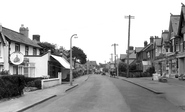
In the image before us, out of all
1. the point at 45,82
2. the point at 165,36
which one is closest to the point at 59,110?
the point at 45,82

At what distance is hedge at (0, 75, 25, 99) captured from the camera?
13.2 metres

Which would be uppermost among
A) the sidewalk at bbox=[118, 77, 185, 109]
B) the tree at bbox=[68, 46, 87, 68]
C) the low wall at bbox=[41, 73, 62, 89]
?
the tree at bbox=[68, 46, 87, 68]

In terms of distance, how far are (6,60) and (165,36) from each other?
27.5 meters

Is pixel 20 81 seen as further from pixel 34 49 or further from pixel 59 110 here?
pixel 34 49

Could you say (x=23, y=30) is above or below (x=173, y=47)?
above

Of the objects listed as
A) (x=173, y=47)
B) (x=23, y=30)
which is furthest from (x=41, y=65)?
(x=173, y=47)

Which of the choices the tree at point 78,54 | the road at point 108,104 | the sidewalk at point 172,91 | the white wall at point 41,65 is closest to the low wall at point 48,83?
the white wall at point 41,65

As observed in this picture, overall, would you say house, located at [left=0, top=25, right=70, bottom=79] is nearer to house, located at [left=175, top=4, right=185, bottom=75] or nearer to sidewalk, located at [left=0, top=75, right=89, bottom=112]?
sidewalk, located at [left=0, top=75, right=89, bottom=112]

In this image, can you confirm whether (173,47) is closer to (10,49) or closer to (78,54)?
(10,49)

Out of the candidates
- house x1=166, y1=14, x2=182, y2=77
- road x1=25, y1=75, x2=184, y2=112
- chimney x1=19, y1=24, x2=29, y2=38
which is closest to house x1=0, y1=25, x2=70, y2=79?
chimney x1=19, y1=24, x2=29, y2=38

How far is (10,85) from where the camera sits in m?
13.8

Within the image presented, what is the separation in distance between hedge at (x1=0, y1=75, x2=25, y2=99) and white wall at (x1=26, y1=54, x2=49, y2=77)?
1377cm

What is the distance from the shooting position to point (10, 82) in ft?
45.3

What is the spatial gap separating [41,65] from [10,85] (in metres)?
15.3
